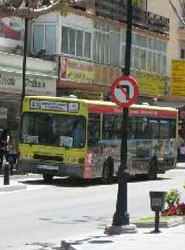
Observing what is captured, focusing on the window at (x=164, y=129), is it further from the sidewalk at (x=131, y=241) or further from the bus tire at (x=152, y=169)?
the sidewalk at (x=131, y=241)

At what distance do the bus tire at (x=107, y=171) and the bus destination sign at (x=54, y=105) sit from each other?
246cm

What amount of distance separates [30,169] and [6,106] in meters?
11.2

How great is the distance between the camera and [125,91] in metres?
15.1

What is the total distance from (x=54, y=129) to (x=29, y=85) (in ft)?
32.5

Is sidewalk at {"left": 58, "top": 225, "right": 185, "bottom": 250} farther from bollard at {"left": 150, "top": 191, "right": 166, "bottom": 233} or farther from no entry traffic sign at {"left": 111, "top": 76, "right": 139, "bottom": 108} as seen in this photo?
no entry traffic sign at {"left": 111, "top": 76, "right": 139, "bottom": 108}

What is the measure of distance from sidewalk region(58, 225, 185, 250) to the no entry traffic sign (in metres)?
2.44

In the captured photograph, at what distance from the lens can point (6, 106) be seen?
1483 inches

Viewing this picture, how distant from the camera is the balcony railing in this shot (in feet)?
141

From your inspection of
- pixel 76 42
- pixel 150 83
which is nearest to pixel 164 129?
pixel 76 42

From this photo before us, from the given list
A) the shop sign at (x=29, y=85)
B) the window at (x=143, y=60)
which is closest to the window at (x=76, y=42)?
the shop sign at (x=29, y=85)

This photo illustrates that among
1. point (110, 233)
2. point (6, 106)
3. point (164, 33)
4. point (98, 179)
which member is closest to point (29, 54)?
point (6, 106)

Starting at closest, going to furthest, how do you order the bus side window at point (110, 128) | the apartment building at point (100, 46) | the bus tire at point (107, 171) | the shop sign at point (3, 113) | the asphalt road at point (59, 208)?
the asphalt road at point (59, 208) → the bus side window at point (110, 128) → the bus tire at point (107, 171) → the shop sign at point (3, 113) → the apartment building at point (100, 46)

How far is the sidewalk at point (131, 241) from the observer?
1233cm

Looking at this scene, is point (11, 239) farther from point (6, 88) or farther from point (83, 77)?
point (83, 77)
